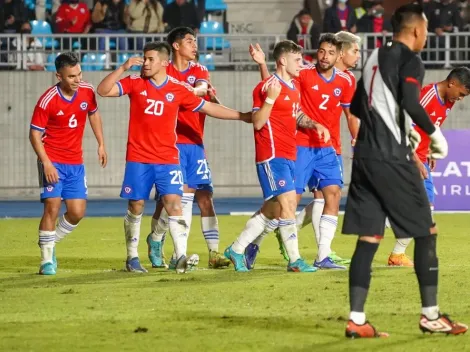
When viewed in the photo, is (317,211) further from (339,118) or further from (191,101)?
(191,101)

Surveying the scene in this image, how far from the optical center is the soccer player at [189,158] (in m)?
12.7

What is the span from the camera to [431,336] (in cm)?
802

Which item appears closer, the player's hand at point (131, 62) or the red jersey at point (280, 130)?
the player's hand at point (131, 62)

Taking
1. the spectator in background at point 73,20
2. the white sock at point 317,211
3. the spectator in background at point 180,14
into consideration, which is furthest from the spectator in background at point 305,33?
the white sock at point 317,211

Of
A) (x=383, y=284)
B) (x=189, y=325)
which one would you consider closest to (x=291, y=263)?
(x=383, y=284)

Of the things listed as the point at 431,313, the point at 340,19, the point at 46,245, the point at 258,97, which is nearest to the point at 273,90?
the point at 258,97

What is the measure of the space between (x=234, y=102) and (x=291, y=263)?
13.9m

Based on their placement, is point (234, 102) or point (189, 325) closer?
point (189, 325)

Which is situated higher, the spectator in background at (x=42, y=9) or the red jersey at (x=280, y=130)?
the spectator in background at (x=42, y=9)

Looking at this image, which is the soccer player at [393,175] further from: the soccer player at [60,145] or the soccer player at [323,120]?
the soccer player at [60,145]

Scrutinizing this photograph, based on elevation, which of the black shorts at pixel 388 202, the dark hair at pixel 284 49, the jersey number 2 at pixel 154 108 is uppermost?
the dark hair at pixel 284 49

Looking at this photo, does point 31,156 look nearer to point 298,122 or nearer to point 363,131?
point 298,122

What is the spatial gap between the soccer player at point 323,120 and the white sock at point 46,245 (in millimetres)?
2560

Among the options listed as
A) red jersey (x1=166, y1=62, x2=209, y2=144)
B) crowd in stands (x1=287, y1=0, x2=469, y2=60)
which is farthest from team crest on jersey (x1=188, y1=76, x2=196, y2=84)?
crowd in stands (x1=287, y1=0, x2=469, y2=60)
